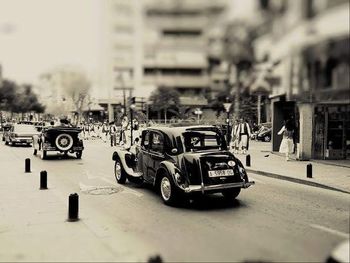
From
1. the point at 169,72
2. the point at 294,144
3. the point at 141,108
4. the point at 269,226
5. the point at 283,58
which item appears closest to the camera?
the point at 283,58

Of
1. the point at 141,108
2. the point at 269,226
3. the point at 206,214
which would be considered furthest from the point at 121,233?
the point at 141,108

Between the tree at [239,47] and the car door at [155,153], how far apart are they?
27.8ft

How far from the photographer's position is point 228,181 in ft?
29.7

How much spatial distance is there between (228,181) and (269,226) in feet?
6.09

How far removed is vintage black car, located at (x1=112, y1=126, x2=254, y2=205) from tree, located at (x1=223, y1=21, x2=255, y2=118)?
6791mm

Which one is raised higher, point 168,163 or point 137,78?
point 137,78

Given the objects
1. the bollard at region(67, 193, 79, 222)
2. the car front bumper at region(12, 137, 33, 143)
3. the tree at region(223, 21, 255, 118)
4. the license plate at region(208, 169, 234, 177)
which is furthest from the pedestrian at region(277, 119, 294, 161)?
the car front bumper at region(12, 137, 33, 143)

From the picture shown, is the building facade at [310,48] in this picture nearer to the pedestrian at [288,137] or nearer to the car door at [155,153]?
the car door at [155,153]

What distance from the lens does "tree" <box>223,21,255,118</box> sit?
3.76ft

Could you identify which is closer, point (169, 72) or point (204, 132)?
point (169, 72)

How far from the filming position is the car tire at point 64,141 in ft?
65.6

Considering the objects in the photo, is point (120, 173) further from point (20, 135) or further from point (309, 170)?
point (20, 135)

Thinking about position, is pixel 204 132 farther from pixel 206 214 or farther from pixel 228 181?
pixel 206 214

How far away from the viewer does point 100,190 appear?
36.8 feet
